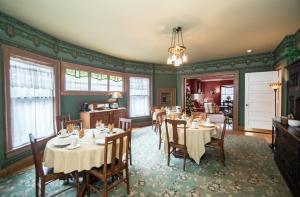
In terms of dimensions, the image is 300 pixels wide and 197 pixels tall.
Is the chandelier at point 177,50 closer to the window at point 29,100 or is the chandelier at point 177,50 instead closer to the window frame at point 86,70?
the window frame at point 86,70

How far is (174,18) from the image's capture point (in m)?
3.07

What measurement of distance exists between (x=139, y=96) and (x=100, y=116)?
2561mm

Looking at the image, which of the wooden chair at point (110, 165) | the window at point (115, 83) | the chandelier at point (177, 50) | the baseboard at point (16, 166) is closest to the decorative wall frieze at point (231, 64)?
the window at point (115, 83)

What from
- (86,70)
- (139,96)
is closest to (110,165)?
(86,70)

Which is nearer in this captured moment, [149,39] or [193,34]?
[193,34]

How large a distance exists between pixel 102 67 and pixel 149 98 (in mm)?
2681

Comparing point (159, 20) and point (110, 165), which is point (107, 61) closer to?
point (159, 20)

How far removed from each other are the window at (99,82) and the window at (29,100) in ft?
5.01

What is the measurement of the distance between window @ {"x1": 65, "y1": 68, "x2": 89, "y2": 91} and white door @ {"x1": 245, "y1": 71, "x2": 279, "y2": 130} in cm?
592

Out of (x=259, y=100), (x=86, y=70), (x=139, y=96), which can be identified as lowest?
(x=259, y=100)

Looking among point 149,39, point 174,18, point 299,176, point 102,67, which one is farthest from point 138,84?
point 299,176

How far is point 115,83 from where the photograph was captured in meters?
6.55

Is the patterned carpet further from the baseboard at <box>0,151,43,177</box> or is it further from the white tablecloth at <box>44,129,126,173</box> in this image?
the white tablecloth at <box>44,129,126,173</box>

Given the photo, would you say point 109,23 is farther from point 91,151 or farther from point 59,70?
point 91,151
